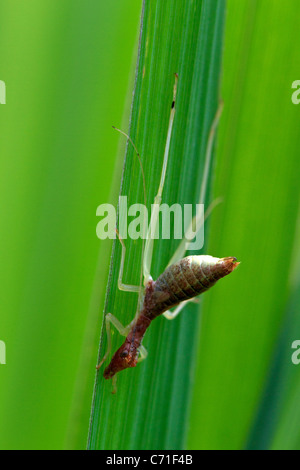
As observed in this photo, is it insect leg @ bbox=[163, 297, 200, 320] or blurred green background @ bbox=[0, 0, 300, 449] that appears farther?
insect leg @ bbox=[163, 297, 200, 320]

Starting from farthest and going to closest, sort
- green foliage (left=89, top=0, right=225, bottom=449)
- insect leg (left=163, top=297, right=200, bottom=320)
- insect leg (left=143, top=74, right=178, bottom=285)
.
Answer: insect leg (left=163, top=297, right=200, bottom=320) → insect leg (left=143, top=74, right=178, bottom=285) → green foliage (left=89, top=0, right=225, bottom=449)

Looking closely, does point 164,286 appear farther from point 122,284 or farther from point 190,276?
point 122,284

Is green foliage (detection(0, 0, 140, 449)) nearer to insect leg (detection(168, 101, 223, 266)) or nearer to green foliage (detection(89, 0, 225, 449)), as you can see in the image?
green foliage (detection(89, 0, 225, 449))

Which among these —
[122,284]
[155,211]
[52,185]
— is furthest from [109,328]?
[52,185]

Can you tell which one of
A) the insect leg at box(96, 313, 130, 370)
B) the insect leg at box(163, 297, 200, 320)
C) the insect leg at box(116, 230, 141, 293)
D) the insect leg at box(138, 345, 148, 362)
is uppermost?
the insect leg at box(116, 230, 141, 293)

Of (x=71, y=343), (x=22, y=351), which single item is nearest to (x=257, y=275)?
(x=71, y=343)

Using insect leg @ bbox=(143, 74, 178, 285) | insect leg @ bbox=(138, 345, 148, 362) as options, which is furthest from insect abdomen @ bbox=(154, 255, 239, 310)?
insect leg @ bbox=(138, 345, 148, 362)
